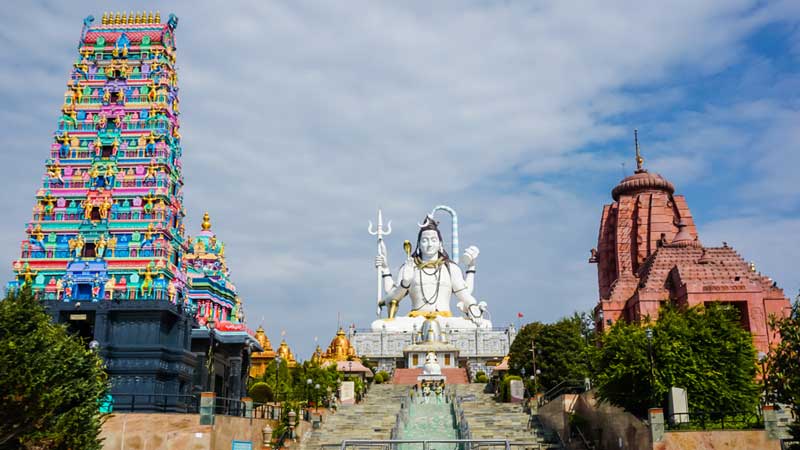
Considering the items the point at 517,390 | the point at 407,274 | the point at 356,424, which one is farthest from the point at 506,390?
the point at 407,274

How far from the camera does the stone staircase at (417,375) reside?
51.1 meters

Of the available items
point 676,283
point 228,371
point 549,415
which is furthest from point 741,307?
point 228,371

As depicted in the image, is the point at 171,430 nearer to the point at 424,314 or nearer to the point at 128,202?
the point at 128,202

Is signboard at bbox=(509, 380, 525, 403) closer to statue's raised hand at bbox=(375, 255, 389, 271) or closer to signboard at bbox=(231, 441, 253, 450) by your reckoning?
signboard at bbox=(231, 441, 253, 450)

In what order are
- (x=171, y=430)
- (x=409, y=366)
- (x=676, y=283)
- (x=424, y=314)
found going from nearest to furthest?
(x=171, y=430)
(x=676, y=283)
(x=409, y=366)
(x=424, y=314)

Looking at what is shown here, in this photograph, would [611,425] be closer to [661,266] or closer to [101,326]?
[661,266]

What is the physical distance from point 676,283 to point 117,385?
31428 mm

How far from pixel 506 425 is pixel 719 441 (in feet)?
32.6

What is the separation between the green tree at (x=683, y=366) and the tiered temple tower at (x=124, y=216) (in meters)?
21.2

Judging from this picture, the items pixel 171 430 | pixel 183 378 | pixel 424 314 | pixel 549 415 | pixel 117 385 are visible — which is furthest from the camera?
pixel 424 314

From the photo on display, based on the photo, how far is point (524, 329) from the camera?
162 feet

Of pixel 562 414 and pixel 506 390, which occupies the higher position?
pixel 506 390

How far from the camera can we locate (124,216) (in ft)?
148

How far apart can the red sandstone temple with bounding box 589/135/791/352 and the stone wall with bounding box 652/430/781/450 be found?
12.1 meters
